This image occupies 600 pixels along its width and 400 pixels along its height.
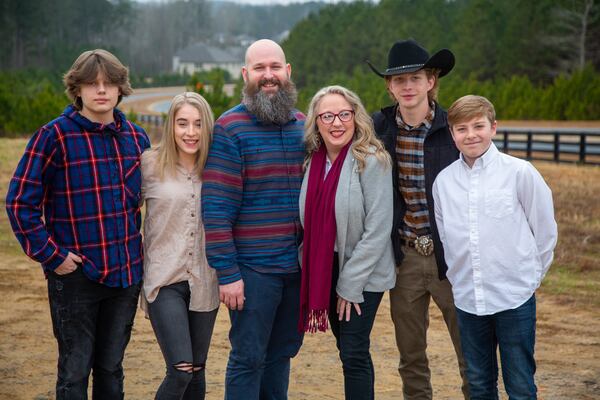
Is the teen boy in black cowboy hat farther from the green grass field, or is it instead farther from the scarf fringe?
the green grass field

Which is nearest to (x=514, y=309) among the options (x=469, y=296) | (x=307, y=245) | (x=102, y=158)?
(x=469, y=296)

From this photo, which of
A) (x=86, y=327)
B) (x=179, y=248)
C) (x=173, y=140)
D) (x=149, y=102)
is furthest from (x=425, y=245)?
(x=149, y=102)

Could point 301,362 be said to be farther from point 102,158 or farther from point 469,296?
point 102,158

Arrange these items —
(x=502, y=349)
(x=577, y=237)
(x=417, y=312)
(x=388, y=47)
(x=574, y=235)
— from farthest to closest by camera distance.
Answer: (x=388, y=47)
(x=574, y=235)
(x=577, y=237)
(x=417, y=312)
(x=502, y=349)

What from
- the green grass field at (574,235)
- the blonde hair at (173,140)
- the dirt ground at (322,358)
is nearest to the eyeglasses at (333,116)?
the blonde hair at (173,140)

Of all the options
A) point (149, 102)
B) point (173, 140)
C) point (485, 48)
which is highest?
point (485, 48)

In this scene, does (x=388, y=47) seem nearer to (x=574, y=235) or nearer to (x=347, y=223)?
(x=574, y=235)

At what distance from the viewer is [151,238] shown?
3795mm

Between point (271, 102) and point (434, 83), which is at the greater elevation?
point (434, 83)

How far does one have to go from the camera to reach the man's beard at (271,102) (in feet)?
12.5

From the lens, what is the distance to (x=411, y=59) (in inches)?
158

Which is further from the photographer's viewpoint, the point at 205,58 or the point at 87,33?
the point at 205,58

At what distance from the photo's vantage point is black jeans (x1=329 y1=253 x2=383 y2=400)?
383 centimetres

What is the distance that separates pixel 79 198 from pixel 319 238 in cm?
112
